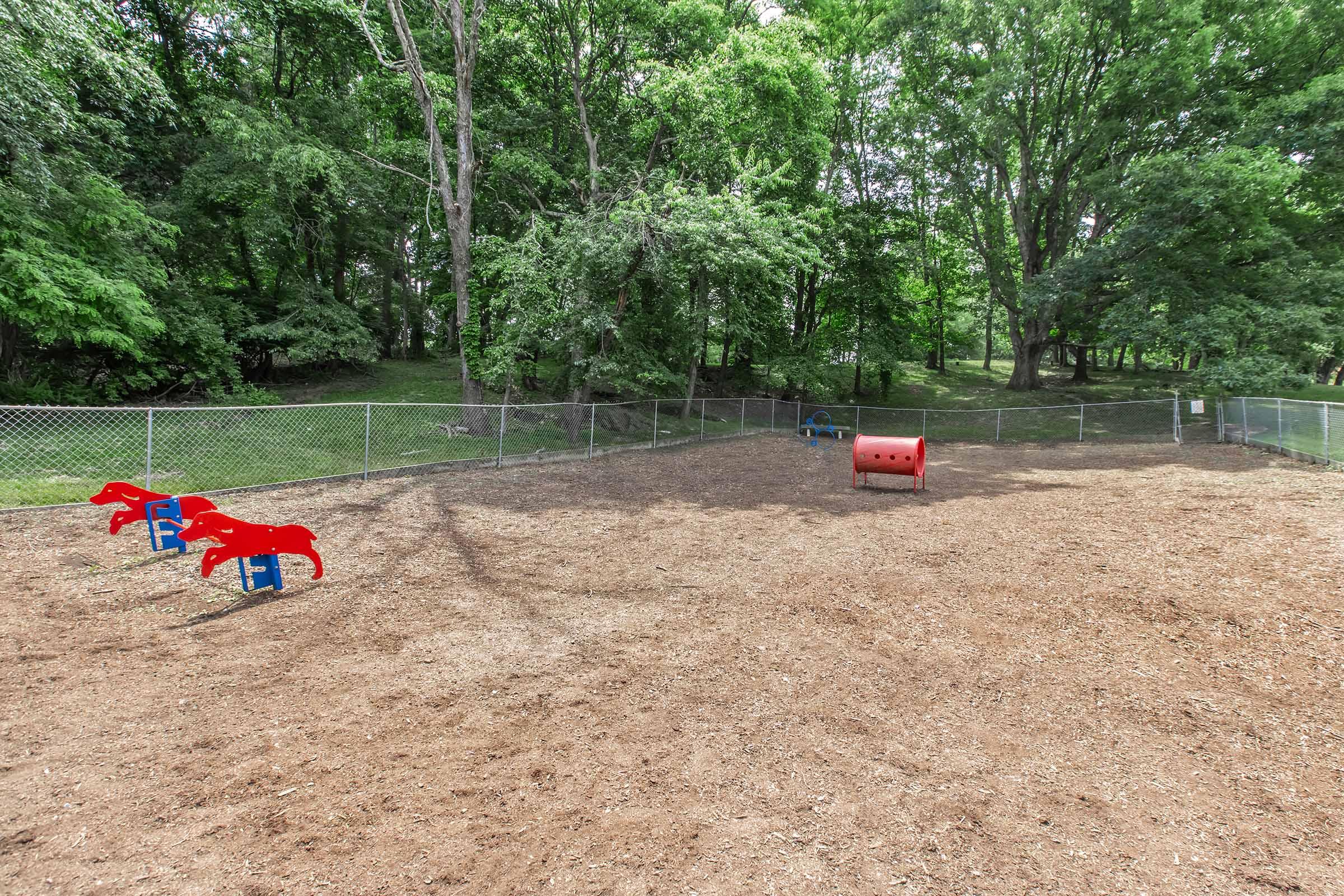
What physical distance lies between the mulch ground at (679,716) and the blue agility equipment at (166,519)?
25cm

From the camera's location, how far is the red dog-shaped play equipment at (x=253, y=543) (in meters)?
5.08

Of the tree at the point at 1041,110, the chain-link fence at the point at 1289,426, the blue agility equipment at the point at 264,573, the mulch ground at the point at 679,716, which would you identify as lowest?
the mulch ground at the point at 679,716

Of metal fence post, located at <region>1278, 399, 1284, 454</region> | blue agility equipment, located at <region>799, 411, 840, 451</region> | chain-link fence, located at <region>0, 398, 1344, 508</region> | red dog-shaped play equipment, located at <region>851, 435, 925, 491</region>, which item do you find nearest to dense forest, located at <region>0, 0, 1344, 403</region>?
chain-link fence, located at <region>0, 398, 1344, 508</region>

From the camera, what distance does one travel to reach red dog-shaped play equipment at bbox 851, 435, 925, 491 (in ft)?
33.9

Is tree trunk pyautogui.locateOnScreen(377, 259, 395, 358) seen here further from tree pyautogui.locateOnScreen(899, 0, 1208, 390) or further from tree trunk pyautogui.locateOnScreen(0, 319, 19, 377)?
tree pyautogui.locateOnScreen(899, 0, 1208, 390)

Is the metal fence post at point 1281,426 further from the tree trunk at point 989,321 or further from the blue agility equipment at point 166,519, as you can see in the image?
the blue agility equipment at point 166,519

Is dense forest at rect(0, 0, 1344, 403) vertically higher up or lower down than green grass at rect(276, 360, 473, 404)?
higher up

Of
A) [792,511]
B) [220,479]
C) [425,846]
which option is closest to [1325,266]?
[792,511]

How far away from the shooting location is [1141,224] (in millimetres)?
18203

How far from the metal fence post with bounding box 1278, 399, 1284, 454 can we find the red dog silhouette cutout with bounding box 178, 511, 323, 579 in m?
18.2

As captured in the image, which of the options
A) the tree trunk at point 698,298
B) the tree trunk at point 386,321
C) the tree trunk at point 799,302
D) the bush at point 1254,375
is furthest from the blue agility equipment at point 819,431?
the tree trunk at point 386,321

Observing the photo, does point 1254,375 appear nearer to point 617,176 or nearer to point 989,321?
point 617,176

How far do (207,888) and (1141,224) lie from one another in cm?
2466

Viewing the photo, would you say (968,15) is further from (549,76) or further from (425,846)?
(425,846)
